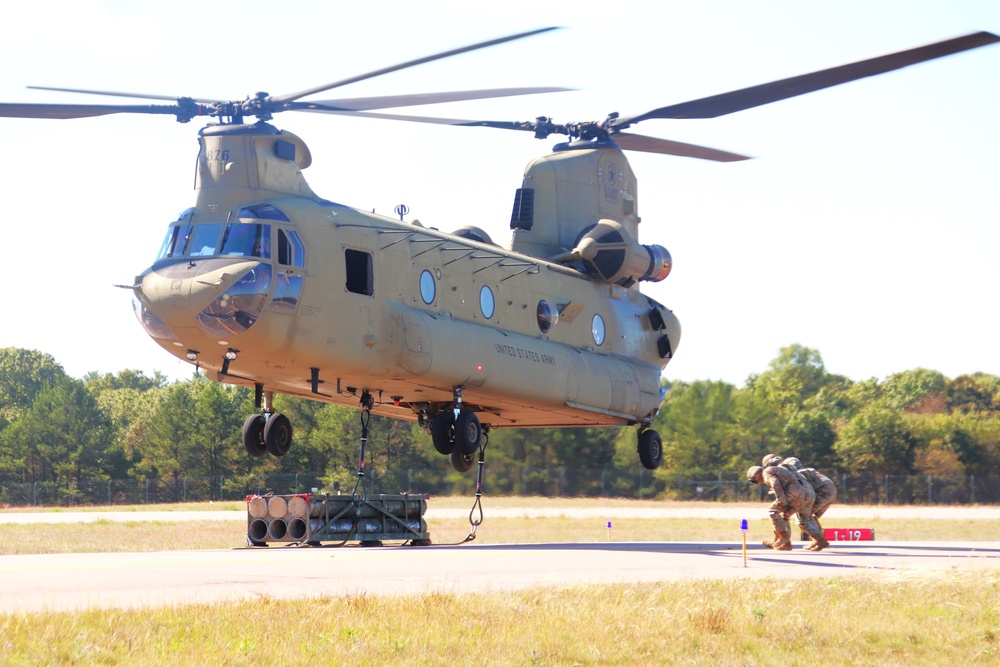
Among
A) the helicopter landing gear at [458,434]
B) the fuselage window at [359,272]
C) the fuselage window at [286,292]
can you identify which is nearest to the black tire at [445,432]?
the helicopter landing gear at [458,434]

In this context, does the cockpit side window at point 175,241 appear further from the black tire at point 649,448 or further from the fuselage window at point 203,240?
the black tire at point 649,448

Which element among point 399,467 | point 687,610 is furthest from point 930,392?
point 687,610

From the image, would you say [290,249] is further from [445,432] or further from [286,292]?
[445,432]

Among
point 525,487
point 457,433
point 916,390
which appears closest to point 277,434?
point 457,433

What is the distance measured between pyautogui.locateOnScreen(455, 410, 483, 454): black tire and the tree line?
3369 cm

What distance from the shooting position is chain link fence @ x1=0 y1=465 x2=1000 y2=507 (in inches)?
2357

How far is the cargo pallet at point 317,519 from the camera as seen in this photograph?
23344 mm

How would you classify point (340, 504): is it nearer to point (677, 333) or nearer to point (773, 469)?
point (773, 469)

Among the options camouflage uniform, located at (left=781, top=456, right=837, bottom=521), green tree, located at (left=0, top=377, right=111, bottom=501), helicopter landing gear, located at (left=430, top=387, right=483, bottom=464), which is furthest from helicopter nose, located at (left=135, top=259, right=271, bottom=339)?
green tree, located at (left=0, top=377, right=111, bottom=501)

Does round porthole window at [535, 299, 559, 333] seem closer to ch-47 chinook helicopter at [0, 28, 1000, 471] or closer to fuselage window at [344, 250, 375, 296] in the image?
ch-47 chinook helicopter at [0, 28, 1000, 471]

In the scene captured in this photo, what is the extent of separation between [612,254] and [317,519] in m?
10.1

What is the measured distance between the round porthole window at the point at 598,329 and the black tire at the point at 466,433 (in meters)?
4.91

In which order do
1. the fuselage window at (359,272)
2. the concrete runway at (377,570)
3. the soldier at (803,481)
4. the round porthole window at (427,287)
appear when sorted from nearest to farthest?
1. the concrete runway at (377,570)
2. the soldier at (803,481)
3. the fuselage window at (359,272)
4. the round porthole window at (427,287)

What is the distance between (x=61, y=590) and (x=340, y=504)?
11.0 m
